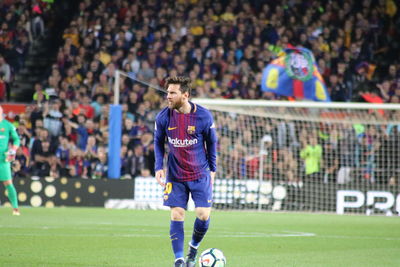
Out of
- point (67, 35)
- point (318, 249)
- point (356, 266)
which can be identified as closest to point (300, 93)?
point (67, 35)

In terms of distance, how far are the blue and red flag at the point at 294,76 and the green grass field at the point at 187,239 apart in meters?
4.69

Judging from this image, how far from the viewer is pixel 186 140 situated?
8.50 metres

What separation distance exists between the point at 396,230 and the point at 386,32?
467 inches

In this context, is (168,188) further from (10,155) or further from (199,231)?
(10,155)

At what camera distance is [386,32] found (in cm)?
2566

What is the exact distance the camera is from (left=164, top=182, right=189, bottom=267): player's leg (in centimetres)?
821

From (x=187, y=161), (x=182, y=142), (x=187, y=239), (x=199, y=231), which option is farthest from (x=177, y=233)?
(x=187, y=239)

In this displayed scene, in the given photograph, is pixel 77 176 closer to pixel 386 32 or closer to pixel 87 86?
pixel 87 86

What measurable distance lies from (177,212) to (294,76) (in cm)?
1413

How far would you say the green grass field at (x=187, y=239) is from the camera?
9.40 m

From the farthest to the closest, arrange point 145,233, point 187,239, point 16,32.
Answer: point 16,32, point 145,233, point 187,239

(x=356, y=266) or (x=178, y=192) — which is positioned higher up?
(x=178, y=192)

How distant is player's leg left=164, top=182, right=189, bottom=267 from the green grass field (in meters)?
0.74

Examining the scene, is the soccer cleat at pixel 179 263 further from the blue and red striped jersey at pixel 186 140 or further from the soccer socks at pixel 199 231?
the blue and red striped jersey at pixel 186 140
